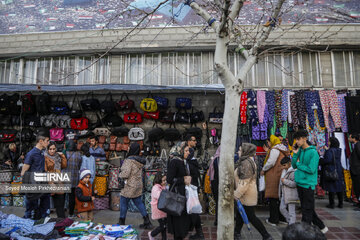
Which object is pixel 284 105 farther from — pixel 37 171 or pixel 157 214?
pixel 37 171

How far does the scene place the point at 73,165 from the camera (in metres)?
6.24

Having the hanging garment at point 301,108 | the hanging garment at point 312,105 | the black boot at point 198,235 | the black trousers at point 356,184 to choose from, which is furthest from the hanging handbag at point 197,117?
the black trousers at point 356,184

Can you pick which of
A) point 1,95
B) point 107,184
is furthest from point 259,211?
point 1,95

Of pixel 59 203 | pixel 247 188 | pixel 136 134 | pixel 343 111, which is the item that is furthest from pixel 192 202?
pixel 343 111

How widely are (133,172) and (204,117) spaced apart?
399 centimetres

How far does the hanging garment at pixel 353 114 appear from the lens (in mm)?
7395

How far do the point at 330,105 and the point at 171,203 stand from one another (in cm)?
642

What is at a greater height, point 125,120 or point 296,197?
point 125,120

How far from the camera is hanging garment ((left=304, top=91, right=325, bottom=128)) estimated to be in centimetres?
755

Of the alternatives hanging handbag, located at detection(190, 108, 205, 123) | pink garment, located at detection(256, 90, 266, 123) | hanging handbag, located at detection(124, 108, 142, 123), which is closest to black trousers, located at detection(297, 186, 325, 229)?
pink garment, located at detection(256, 90, 266, 123)

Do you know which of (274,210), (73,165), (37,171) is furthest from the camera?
(73,165)

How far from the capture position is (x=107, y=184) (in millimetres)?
7211

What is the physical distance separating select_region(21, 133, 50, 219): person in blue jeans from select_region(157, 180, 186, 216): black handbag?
8.81 feet

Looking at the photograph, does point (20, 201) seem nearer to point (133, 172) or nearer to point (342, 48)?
point (133, 172)
